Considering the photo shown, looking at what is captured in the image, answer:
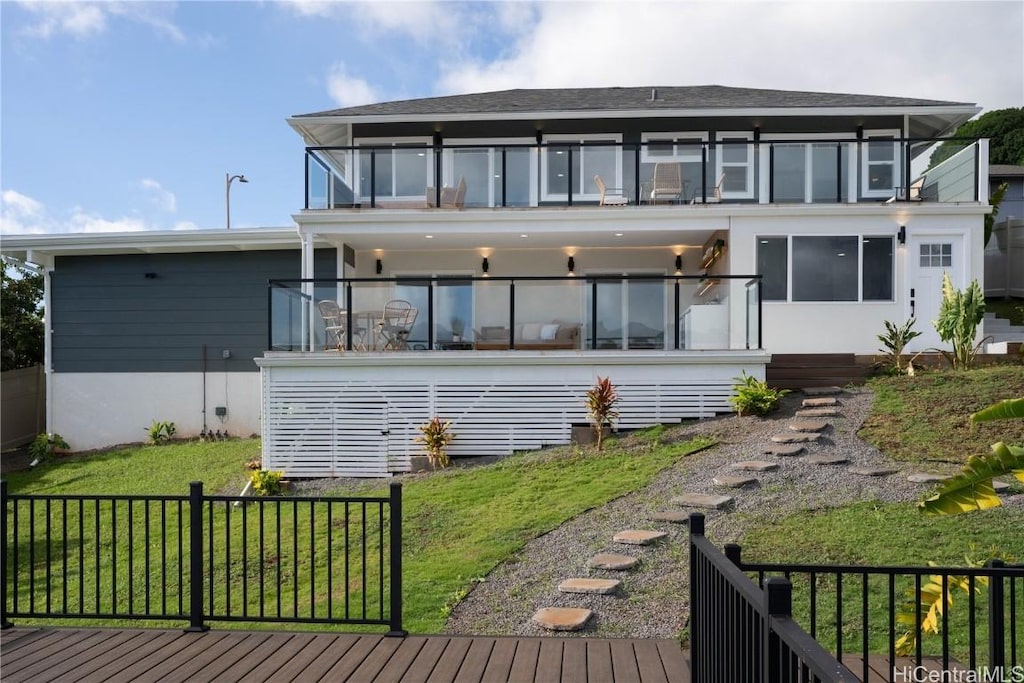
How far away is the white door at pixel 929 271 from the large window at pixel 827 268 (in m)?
A: 0.40

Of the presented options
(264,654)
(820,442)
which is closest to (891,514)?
(820,442)

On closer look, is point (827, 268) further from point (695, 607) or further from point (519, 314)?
point (695, 607)

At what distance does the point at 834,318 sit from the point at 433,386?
7.96 metres

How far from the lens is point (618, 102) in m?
18.5

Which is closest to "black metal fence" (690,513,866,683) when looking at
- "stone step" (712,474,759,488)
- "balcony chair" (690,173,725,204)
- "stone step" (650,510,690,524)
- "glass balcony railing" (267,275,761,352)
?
"stone step" (650,510,690,524)

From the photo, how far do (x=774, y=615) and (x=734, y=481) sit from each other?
747 centimetres

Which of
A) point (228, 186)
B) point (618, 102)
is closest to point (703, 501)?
point (618, 102)

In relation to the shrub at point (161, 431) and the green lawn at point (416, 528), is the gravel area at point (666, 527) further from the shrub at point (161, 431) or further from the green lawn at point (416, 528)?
the shrub at point (161, 431)

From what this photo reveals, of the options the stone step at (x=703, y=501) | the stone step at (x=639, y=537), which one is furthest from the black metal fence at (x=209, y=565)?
the stone step at (x=703, y=501)

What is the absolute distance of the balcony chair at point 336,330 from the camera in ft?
45.0

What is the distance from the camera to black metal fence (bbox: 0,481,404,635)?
641cm

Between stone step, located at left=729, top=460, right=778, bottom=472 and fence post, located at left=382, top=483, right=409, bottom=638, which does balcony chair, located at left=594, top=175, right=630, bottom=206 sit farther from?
fence post, located at left=382, top=483, right=409, bottom=638

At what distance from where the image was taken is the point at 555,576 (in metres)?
7.95

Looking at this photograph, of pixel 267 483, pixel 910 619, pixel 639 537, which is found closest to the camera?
pixel 910 619
